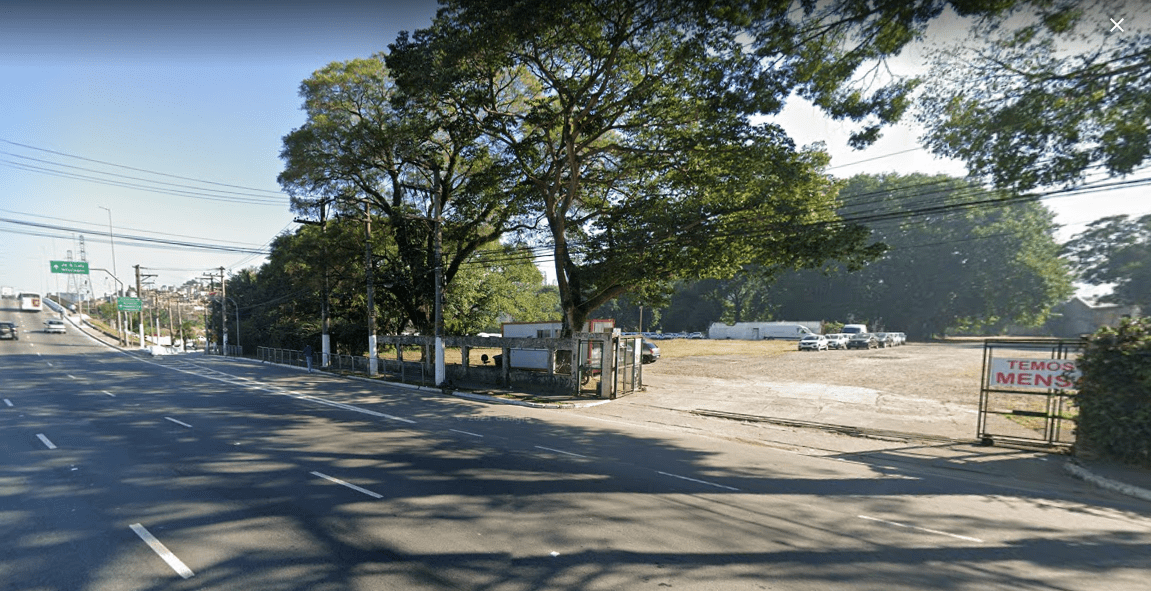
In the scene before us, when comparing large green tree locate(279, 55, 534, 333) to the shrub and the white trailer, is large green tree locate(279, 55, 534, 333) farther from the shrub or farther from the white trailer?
the shrub

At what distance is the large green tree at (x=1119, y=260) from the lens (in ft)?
135

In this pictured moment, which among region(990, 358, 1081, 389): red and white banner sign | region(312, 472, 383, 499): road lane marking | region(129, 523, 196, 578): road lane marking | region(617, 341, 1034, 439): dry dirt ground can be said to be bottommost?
region(617, 341, 1034, 439): dry dirt ground

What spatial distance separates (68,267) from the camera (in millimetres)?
36875

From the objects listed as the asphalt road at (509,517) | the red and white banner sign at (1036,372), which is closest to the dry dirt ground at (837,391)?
the red and white banner sign at (1036,372)

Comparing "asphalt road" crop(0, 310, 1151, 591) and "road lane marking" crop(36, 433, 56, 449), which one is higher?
"asphalt road" crop(0, 310, 1151, 591)

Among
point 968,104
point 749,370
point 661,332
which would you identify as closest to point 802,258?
point 968,104

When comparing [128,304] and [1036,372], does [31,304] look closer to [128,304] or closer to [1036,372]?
[128,304]

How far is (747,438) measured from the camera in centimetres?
1312

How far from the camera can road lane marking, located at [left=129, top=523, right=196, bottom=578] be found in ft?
16.1

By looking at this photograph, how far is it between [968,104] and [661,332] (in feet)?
292

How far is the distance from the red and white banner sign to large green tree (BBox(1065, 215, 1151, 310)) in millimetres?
41790

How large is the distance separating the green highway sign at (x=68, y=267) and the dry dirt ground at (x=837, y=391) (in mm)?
41040

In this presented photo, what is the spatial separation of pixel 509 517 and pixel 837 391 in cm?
1931

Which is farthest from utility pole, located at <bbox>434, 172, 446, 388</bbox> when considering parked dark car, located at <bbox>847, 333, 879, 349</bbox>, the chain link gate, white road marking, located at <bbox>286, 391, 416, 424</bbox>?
parked dark car, located at <bbox>847, 333, 879, 349</bbox>
